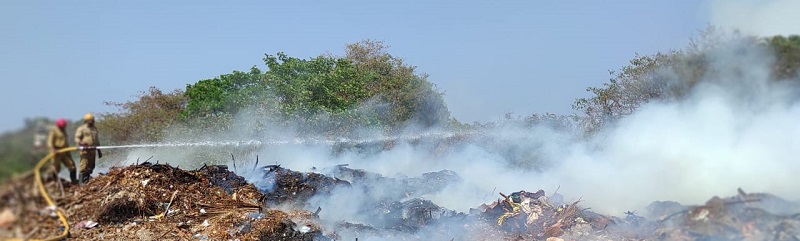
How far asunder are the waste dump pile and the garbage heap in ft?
0.07

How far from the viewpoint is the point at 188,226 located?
11844 mm

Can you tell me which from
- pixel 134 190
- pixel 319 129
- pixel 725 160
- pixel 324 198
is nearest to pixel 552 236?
pixel 725 160

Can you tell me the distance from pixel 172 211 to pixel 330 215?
3379mm

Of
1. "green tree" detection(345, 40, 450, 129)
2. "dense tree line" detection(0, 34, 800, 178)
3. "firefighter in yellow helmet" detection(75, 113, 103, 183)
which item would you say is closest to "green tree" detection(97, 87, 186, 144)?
"dense tree line" detection(0, 34, 800, 178)

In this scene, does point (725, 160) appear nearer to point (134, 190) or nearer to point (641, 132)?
point (641, 132)

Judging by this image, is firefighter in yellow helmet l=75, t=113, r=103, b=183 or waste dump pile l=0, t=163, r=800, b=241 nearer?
firefighter in yellow helmet l=75, t=113, r=103, b=183

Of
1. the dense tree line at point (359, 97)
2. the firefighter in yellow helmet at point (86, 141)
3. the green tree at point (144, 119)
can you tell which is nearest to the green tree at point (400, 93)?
the dense tree line at point (359, 97)

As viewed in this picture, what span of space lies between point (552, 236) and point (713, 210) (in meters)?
3.33

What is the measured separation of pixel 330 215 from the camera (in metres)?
14.0

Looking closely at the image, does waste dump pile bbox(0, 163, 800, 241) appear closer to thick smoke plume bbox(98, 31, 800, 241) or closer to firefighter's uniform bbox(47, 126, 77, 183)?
thick smoke plume bbox(98, 31, 800, 241)

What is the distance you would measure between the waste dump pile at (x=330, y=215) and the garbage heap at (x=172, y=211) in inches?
0.8

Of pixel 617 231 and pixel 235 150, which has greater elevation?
pixel 235 150

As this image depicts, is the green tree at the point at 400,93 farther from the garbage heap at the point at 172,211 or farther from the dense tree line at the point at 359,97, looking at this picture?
the garbage heap at the point at 172,211

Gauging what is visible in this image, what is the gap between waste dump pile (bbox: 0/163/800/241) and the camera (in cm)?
888
